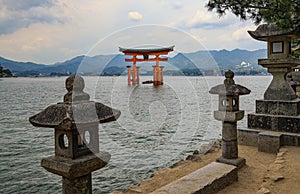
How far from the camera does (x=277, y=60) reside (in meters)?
8.92

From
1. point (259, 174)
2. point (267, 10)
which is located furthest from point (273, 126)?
point (267, 10)

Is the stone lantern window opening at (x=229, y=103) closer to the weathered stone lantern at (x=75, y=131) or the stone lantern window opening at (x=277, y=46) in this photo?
the stone lantern window opening at (x=277, y=46)

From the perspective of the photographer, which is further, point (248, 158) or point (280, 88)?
point (280, 88)

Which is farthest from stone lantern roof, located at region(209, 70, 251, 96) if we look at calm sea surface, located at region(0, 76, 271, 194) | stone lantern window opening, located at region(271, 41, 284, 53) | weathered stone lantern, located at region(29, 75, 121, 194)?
weathered stone lantern, located at region(29, 75, 121, 194)

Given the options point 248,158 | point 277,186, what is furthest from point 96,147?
point 248,158

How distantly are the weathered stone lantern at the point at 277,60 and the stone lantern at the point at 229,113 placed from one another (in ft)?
9.88

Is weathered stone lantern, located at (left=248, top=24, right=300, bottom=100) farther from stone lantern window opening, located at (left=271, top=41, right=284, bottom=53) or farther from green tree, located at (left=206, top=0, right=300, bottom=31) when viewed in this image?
green tree, located at (left=206, top=0, right=300, bottom=31)

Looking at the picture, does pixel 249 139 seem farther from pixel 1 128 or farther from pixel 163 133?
pixel 1 128

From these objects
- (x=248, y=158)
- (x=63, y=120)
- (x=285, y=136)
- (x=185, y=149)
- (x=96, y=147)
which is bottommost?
(x=185, y=149)

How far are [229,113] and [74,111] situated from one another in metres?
4.55

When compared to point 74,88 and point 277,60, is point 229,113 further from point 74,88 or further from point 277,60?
point 74,88

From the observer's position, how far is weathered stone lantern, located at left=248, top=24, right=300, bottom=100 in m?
9.01

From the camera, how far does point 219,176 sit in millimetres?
5594

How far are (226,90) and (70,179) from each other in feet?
14.9
